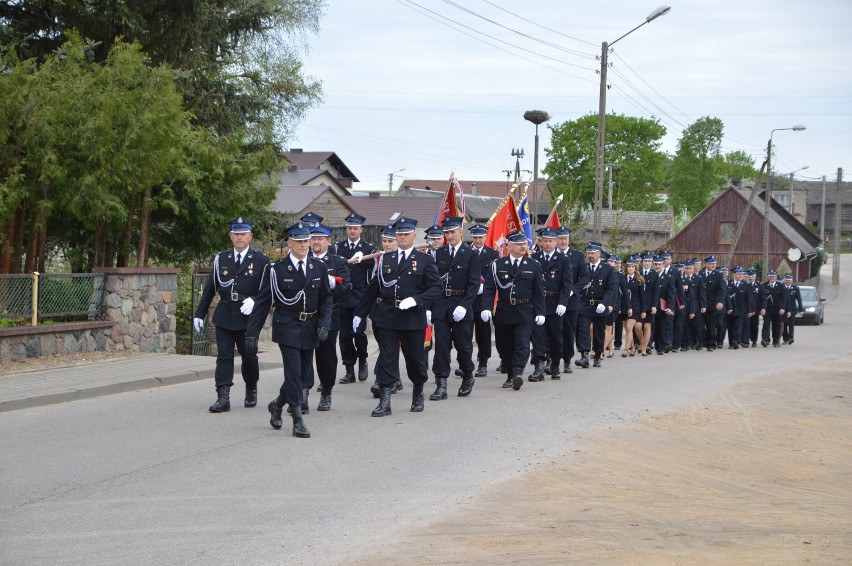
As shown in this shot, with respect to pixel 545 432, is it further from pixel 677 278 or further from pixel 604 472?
pixel 677 278

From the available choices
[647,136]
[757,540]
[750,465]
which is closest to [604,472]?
[750,465]

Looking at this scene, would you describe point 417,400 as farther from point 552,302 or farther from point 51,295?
point 51,295

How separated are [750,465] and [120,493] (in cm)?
522

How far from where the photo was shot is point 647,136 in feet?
281

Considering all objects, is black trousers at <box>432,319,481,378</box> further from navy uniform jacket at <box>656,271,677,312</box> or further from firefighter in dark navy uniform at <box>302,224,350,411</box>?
navy uniform jacket at <box>656,271,677,312</box>

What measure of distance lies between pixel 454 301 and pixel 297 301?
133 inches

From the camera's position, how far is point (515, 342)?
13.8 meters

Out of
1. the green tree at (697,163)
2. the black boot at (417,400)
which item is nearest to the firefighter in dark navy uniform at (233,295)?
the black boot at (417,400)

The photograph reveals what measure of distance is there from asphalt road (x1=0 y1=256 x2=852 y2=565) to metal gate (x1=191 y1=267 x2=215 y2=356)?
478 cm

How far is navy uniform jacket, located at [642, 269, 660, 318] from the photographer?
2078 cm

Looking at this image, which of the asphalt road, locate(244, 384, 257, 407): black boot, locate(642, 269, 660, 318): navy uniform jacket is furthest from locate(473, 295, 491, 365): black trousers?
locate(642, 269, 660, 318): navy uniform jacket

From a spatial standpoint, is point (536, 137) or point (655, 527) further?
point (536, 137)

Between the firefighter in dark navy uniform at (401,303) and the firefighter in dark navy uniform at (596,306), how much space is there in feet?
19.7

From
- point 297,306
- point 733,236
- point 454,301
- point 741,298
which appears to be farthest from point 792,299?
point 733,236
